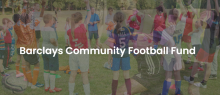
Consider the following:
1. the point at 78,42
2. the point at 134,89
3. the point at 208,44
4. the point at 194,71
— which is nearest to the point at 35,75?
the point at 78,42

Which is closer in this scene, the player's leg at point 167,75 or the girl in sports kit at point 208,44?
the player's leg at point 167,75

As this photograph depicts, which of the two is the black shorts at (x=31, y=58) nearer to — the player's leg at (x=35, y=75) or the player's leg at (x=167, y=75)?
the player's leg at (x=35, y=75)

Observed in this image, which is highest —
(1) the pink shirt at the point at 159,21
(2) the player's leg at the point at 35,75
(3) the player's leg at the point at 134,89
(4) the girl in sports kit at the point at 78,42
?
(1) the pink shirt at the point at 159,21

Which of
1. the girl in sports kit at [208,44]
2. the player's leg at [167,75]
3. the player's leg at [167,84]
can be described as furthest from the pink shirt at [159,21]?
the player's leg at [167,84]

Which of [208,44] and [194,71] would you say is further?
[194,71]

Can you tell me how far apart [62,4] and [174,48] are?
8.90 ft

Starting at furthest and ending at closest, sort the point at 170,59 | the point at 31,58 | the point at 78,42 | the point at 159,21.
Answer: the point at 159,21 < the point at 31,58 < the point at 170,59 < the point at 78,42

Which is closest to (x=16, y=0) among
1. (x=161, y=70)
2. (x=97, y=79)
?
(x=97, y=79)

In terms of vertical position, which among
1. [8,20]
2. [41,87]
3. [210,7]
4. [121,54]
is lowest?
[41,87]

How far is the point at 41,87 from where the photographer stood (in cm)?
395

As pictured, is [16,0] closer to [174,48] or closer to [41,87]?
[41,87]

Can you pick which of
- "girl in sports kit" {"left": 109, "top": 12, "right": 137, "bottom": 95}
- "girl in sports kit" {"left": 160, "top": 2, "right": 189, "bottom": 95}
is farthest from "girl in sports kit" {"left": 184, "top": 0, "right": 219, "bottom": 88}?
"girl in sports kit" {"left": 109, "top": 12, "right": 137, "bottom": 95}

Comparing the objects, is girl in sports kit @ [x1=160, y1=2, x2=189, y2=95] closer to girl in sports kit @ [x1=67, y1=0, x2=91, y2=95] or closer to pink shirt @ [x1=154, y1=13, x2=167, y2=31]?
girl in sports kit @ [x1=67, y1=0, x2=91, y2=95]

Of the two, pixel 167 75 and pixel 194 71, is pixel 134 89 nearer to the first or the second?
pixel 167 75
